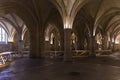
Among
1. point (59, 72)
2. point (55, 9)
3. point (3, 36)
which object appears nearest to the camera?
point (59, 72)

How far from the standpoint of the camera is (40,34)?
19391 millimetres

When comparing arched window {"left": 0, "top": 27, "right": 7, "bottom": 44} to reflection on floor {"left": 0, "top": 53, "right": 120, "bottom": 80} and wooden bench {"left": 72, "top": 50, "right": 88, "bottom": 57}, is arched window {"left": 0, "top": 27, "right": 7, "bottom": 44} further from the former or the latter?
reflection on floor {"left": 0, "top": 53, "right": 120, "bottom": 80}

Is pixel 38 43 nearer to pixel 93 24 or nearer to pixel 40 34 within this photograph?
pixel 40 34

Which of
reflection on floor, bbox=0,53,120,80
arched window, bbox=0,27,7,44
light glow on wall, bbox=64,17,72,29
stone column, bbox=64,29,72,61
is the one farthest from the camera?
arched window, bbox=0,27,7,44

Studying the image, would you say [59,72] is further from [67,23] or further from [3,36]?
[3,36]

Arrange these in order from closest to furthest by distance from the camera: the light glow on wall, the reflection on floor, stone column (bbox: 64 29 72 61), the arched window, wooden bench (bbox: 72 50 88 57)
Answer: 1. the reflection on floor
2. stone column (bbox: 64 29 72 61)
3. the light glow on wall
4. wooden bench (bbox: 72 50 88 57)
5. the arched window

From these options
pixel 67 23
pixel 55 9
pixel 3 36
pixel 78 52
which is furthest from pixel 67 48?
pixel 3 36

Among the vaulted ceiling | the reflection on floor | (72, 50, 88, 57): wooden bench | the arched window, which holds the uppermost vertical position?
the vaulted ceiling

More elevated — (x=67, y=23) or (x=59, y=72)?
(x=67, y=23)

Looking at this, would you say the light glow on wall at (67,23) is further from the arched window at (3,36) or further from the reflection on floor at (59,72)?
the arched window at (3,36)

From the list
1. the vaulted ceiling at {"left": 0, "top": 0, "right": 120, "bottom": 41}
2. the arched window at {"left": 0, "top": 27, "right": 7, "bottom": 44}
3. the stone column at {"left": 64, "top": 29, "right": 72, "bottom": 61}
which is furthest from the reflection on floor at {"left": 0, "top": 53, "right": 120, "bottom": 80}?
the arched window at {"left": 0, "top": 27, "right": 7, "bottom": 44}

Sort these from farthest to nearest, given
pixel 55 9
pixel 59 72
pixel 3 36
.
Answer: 1. pixel 3 36
2. pixel 55 9
3. pixel 59 72

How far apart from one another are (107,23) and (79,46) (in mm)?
6502

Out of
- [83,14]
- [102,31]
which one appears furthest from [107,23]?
[83,14]
